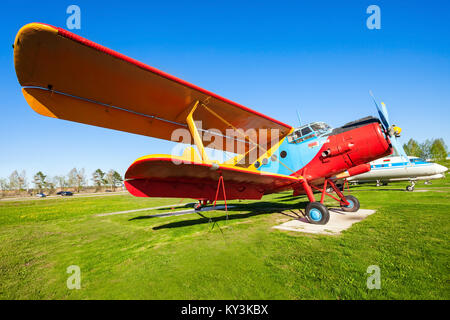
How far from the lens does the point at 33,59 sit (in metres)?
3.16

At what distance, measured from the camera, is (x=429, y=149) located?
68.2 meters

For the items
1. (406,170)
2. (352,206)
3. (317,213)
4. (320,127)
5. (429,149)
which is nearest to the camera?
(317,213)

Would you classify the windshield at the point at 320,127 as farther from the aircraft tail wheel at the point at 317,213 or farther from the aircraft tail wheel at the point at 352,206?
the aircraft tail wheel at the point at 352,206

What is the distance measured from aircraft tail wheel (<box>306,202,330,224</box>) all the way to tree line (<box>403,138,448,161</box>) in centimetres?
8083

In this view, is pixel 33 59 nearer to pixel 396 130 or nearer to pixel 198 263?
pixel 198 263

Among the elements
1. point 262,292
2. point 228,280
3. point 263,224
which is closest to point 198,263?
point 228,280

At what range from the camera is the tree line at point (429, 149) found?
65.0 metres

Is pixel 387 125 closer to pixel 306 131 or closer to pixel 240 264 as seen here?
pixel 306 131

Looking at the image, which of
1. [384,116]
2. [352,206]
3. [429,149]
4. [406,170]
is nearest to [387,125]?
[384,116]

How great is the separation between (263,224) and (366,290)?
10.7ft

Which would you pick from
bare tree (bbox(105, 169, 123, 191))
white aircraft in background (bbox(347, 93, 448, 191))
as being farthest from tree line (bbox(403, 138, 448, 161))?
bare tree (bbox(105, 169, 123, 191))

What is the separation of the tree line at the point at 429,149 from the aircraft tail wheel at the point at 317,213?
3182 inches

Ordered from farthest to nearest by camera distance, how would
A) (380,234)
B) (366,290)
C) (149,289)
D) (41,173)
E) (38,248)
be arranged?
(41,173) → (38,248) → (380,234) → (149,289) → (366,290)

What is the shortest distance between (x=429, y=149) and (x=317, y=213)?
Result: 94.4m
